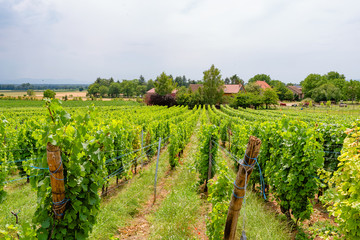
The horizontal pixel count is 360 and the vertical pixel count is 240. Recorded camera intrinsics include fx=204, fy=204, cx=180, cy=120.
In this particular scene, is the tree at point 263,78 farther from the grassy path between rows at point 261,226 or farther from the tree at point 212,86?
the grassy path between rows at point 261,226

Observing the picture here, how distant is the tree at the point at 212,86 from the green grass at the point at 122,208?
47.1m

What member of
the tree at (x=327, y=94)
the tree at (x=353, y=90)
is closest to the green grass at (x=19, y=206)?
the tree at (x=327, y=94)

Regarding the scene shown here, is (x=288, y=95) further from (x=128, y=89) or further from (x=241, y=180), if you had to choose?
(x=241, y=180)

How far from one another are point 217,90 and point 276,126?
47.9 m

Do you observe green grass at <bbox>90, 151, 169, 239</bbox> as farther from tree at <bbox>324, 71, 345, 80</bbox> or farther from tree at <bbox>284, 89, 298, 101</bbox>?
tree at <bbox>324, 71, 345, 80</bbox>

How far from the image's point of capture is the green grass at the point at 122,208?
436 cm

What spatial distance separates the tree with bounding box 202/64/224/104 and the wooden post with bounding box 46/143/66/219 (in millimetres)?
51627

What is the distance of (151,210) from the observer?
5.62 m

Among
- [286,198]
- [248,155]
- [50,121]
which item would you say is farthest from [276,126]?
[50,121]

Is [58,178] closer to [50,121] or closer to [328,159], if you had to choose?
[50,121]

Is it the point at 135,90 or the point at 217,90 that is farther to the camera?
the point at 135,90

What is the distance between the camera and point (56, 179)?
241 centimetres

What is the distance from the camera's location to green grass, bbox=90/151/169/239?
14.3 feet

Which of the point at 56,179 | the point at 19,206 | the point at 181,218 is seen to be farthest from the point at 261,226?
the point at 19,206
